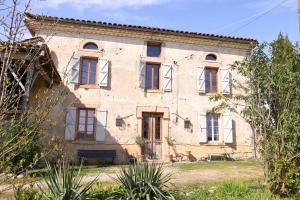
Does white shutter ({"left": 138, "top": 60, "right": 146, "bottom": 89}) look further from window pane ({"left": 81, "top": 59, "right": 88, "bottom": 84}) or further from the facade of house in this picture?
window pane ({"left": 81, "top": 59, "right": 88, "bottom": 84})

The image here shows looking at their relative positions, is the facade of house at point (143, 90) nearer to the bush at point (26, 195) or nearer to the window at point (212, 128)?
the window at point (212, 128)

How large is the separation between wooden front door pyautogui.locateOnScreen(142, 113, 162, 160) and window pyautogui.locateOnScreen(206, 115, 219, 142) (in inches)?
93.2

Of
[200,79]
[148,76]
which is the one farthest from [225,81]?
[148,76]

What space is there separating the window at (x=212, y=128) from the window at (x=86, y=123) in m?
5.45

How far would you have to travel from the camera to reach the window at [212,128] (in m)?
14.7

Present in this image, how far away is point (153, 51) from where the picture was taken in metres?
15.0

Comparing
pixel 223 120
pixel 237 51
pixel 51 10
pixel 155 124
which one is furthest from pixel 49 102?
pixel 237 51

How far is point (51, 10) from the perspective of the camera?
3.28m

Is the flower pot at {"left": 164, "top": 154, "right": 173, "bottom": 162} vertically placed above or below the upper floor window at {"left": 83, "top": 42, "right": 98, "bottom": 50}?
below

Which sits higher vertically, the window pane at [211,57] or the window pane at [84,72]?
the window pane at [211,57]

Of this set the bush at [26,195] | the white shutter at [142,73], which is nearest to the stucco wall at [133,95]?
the white shutter at [142,73]

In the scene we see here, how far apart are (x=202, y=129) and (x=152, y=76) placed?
346 cm

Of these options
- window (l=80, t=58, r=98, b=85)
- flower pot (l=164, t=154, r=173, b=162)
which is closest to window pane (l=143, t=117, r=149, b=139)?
flower pot (l=164, t=154, r=173, b=162)

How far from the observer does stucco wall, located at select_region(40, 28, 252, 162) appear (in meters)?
13.5
